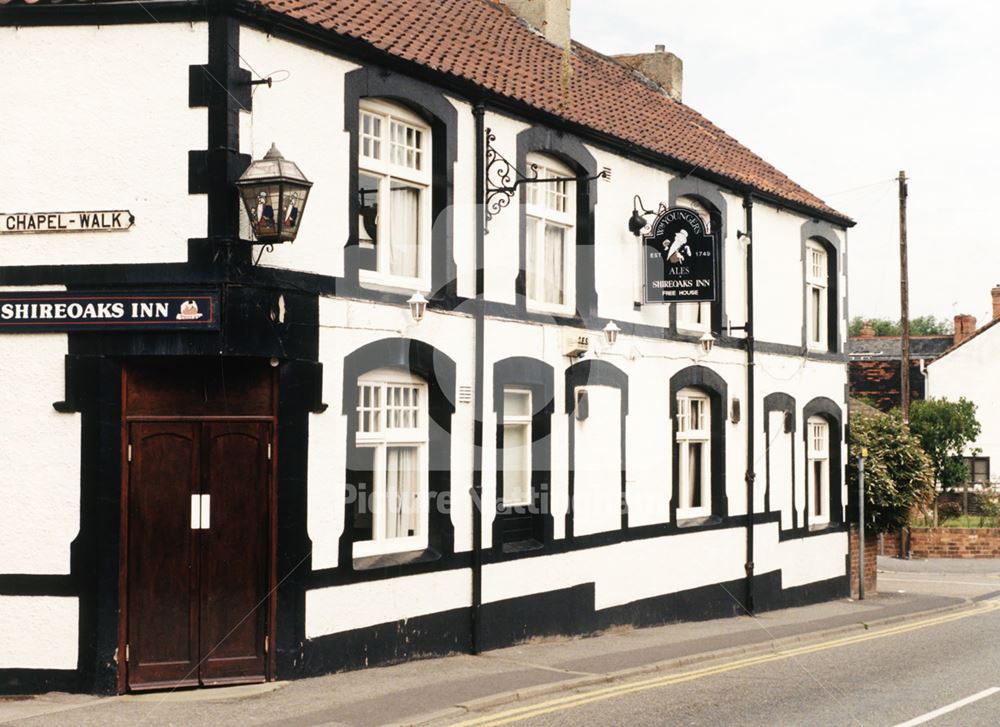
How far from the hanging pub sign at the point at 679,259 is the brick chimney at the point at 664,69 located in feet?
23.7

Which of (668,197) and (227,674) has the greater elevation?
(668,197)

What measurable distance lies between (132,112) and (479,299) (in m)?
4.87

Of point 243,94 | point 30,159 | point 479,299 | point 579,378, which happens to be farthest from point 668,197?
point 30,159

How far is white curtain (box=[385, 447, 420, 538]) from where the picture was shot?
13633 millimetres

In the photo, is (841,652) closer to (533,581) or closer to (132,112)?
(533,581)

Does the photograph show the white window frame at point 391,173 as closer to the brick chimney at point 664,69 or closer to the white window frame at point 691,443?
the white window frame at point 691,443

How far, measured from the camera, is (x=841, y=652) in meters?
16.3

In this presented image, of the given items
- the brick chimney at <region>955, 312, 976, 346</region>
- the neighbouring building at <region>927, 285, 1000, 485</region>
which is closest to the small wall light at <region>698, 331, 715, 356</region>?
the neighbouring building at <region>927, 285, 1000, 485</region>

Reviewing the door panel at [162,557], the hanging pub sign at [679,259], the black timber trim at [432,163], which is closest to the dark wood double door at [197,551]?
the door panel at [162,557]

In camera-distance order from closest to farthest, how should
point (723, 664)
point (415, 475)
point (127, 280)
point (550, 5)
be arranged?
point (127, 280) → point (415, 475) → point (723, 664) → point (550, 5)

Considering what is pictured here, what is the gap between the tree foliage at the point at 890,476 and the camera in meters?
24.6

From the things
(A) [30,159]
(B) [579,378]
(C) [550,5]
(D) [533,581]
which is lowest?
(D) [533,581]

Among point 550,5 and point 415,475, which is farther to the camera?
point 550,5

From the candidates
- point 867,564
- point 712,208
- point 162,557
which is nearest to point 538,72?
point 712,208
